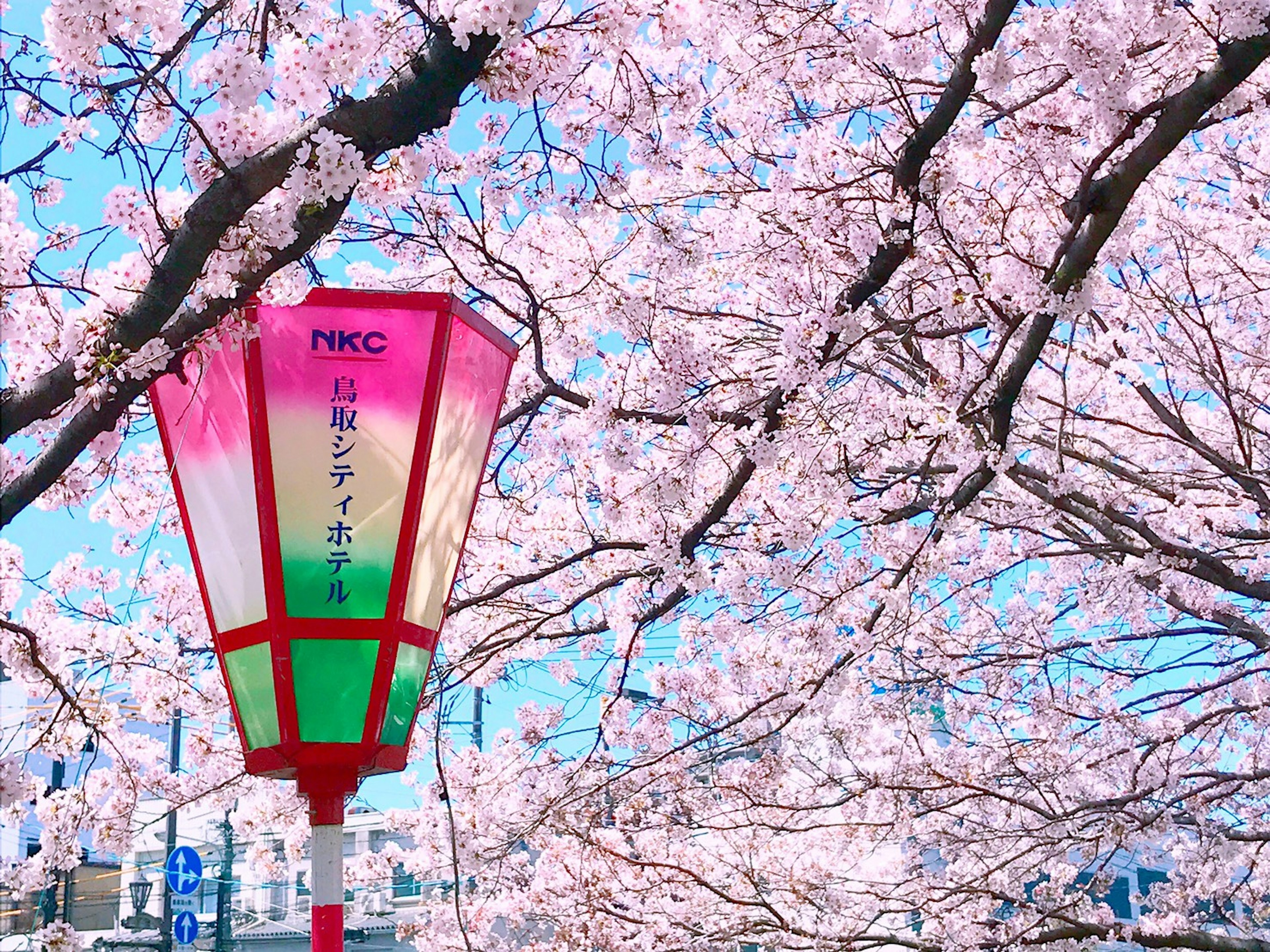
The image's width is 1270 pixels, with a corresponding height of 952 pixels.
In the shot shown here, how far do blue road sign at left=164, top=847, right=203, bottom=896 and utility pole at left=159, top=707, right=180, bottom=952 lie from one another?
0.07m

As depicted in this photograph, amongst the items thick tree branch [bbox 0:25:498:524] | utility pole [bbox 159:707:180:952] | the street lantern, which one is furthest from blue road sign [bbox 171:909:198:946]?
thick tree branch [bbox 0:25:498:524]

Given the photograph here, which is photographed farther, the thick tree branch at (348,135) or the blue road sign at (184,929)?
the blue road sign at (184,929)

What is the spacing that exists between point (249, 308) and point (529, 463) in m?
4.29

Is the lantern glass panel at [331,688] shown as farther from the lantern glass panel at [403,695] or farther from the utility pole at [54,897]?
the utility pole at [54,897]

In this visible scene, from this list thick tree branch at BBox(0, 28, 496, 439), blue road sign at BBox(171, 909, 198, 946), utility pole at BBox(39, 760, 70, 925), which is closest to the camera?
thick tree branch at BBox(0, 28, 496, 439)

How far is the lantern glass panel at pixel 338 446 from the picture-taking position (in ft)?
9.96

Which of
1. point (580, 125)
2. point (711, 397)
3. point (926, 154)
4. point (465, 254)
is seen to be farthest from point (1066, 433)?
point (465, 254)

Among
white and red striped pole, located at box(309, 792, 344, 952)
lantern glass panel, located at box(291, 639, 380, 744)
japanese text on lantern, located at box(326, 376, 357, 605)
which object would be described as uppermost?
japanese text on lantern, located at box(326, 376, 357, 605)

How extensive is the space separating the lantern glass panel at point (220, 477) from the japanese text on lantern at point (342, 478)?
7.0 inches

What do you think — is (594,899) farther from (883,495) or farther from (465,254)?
(465,254)

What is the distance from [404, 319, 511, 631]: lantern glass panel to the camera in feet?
10.4

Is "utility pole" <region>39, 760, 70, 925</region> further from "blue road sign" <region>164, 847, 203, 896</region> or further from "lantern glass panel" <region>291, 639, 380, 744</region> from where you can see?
"lantern glass panel" <region>291, 639, 380, 744</region>

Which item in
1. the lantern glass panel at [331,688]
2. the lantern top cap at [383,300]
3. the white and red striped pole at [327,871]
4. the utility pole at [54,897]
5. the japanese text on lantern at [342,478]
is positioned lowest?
the white and red striped pole at [327,871]

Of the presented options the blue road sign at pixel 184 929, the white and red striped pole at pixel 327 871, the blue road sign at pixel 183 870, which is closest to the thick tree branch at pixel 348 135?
the white and red striped pole at pixel 327 871
